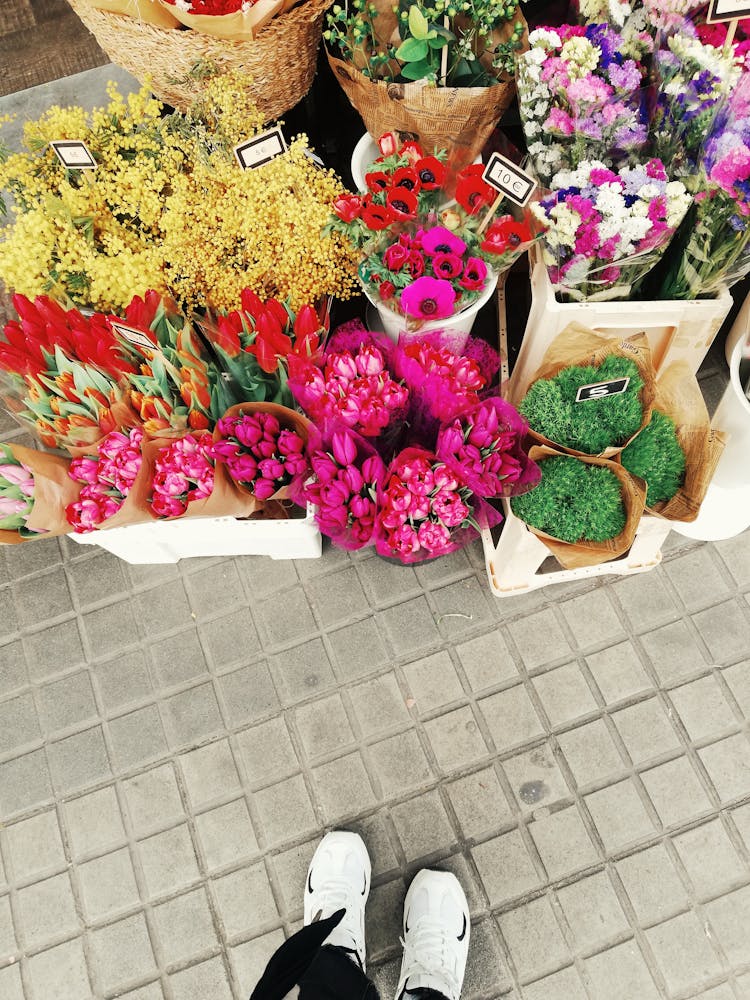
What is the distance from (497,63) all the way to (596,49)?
27 cm

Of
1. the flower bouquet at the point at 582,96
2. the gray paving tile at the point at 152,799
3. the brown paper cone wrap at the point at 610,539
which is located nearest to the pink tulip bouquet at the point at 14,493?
the gray paving tile at the point at 152,799

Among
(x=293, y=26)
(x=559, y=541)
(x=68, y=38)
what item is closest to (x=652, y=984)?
(x=559, y=541)

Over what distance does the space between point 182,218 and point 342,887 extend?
1.80m

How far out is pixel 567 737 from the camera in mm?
1955

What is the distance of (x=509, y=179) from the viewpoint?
5.00 feet

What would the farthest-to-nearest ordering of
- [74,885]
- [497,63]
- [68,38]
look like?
1. [68,38]
2. [74,885]
3. [497,63]

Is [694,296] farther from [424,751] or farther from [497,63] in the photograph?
[424,751]

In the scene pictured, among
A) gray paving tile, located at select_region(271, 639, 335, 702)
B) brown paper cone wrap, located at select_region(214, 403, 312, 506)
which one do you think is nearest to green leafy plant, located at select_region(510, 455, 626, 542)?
brown paper cone wrap, located at select_region(214, 403, 312, 506)

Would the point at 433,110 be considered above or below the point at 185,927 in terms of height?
above

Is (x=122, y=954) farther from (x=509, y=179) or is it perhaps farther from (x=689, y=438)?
(x=509, y=179)

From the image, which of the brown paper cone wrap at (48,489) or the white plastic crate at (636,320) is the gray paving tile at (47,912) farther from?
the white plastic crate at (636,320)

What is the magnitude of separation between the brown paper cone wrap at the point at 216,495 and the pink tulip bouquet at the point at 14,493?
329 mm

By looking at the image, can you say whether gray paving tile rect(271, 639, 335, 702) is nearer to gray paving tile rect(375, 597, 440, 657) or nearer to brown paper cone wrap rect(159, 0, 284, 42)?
gray paving tile rect(375, 597, 440, 657)

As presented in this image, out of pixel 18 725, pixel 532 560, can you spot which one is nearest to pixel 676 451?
pixel 532 560
